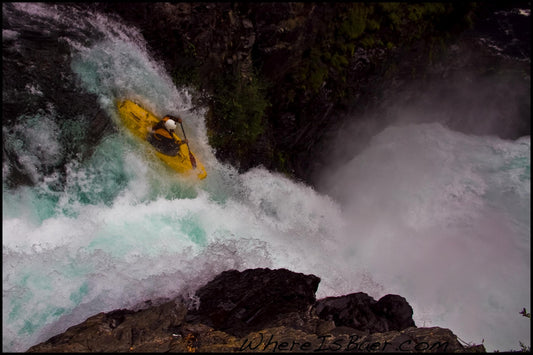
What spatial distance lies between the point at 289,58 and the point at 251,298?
16.1 feet

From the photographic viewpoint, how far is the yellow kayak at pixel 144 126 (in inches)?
265

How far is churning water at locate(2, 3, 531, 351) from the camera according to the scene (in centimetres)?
566

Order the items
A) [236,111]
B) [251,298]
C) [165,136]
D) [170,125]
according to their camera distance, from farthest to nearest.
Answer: [236,111], [165,136], [170,125], [251,298]

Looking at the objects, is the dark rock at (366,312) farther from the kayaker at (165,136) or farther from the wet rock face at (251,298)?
the kayaker at (165,136)

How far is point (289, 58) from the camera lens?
7672 mm

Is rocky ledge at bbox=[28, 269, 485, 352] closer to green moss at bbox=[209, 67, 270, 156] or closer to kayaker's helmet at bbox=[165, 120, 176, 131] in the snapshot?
kayaker's helmet at bbox=[165, 120, 176, 131]

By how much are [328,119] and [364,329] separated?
5.15 m

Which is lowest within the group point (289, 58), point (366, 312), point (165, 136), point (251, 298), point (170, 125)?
point (366, 312)

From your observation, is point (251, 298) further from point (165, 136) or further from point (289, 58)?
point (289, 58)

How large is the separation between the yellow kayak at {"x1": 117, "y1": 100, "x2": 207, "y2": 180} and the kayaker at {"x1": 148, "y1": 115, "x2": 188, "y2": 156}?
102 mm

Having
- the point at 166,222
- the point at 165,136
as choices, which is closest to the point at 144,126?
the point at 165,136

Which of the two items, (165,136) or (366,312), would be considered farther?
(165,136)

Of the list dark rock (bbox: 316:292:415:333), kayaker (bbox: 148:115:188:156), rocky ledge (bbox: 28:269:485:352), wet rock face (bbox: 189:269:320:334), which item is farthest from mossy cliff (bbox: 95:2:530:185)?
dark rock (bbox: 316:292:415:333)

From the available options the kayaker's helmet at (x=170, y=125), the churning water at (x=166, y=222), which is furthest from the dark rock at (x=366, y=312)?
the kayaker's helmet at (x=170, y=125)
